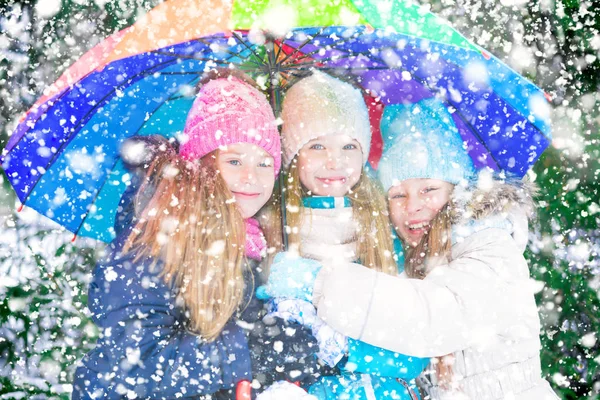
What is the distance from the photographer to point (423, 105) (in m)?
3.22

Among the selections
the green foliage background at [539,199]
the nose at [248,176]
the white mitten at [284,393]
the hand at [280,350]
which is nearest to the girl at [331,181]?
the nose at [248,176]

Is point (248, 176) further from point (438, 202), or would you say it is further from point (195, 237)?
point (438, 202)

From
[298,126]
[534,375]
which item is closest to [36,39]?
[298,126]

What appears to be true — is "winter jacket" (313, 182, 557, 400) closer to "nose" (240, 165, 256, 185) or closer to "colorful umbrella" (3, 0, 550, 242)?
"colorful umbrella" (3, 0, 550, 242)

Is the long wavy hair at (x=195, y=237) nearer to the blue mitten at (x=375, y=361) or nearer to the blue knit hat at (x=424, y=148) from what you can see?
the blue mitten at (x=375, y=361)

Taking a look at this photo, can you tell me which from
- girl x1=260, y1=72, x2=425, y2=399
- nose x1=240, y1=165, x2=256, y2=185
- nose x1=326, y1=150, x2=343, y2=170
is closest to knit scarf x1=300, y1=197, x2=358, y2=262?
girl x1=260, y1=72, x2=425, y2=399

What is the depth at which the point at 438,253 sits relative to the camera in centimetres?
291

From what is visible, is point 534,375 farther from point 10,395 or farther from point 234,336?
point 10,395

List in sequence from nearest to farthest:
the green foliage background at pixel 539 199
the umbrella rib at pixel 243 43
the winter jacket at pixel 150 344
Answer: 1. the winter jacket at pixel 150 344
2. the umbrella rib at pixel 243 43
3. the green foliage background at pixel 539 199

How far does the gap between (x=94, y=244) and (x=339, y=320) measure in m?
2.70

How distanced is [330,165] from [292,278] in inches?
29.7

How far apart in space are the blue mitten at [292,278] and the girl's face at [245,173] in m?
0.35

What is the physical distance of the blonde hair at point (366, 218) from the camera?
9.98 feet

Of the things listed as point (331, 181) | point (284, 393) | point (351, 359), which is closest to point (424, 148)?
point (331, 181)
